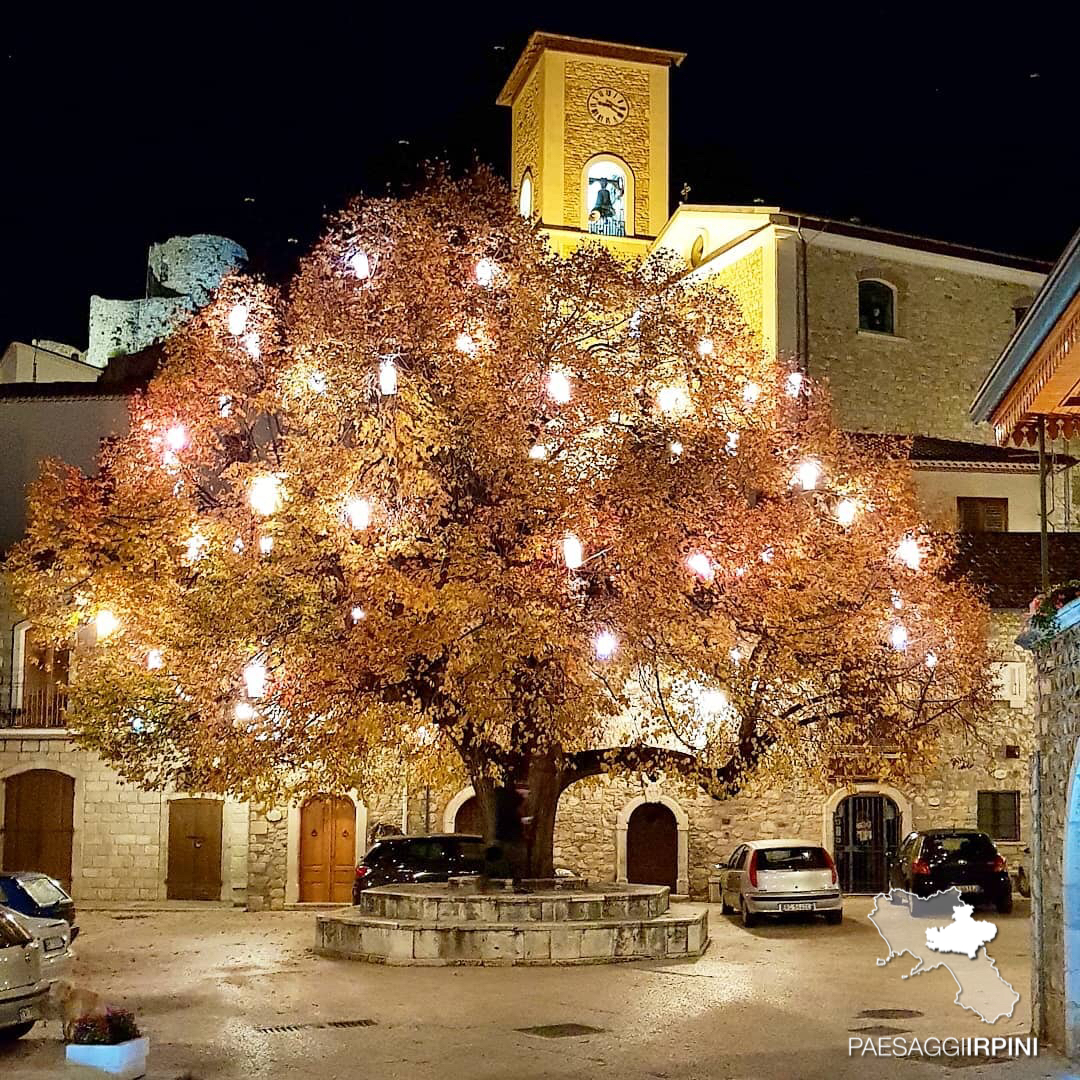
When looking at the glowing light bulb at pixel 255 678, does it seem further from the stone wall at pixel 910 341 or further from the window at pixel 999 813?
the stone wall at pixel 910 341

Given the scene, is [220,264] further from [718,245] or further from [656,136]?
[718,245]

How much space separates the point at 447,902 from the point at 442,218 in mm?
9642

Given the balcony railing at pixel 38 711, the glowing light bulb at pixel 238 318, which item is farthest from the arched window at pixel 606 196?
the glowing light bulb at pixel 238 318

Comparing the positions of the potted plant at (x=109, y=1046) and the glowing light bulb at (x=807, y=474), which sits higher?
the glowing light bulb at (x=807, y=474)

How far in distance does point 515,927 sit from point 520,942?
20 centimetres

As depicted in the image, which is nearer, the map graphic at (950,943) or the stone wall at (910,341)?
the map graphic at (950,943)

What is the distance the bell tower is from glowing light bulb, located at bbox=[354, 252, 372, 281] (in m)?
22.2

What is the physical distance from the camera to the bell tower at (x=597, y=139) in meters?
43.7

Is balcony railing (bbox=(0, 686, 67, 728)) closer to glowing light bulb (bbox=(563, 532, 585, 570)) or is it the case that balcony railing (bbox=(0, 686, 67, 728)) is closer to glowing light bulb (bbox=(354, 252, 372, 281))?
glowing light bulb (bbox=(354, 252, 372, 281))

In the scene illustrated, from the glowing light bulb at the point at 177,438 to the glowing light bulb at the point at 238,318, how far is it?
163cm

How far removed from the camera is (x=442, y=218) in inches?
848

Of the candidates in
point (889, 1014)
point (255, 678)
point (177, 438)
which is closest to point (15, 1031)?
point (255, 678)

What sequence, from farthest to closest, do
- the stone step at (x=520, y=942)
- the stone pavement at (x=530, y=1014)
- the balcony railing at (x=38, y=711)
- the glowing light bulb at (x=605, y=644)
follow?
the balcony railing at (x=38, y=711), the glowing light bulb at (x=605, y=644), the stone step at (x=520, y=942), the stone pavement at (x=530, y=1014)

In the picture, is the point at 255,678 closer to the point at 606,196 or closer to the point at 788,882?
the point at 788,882
